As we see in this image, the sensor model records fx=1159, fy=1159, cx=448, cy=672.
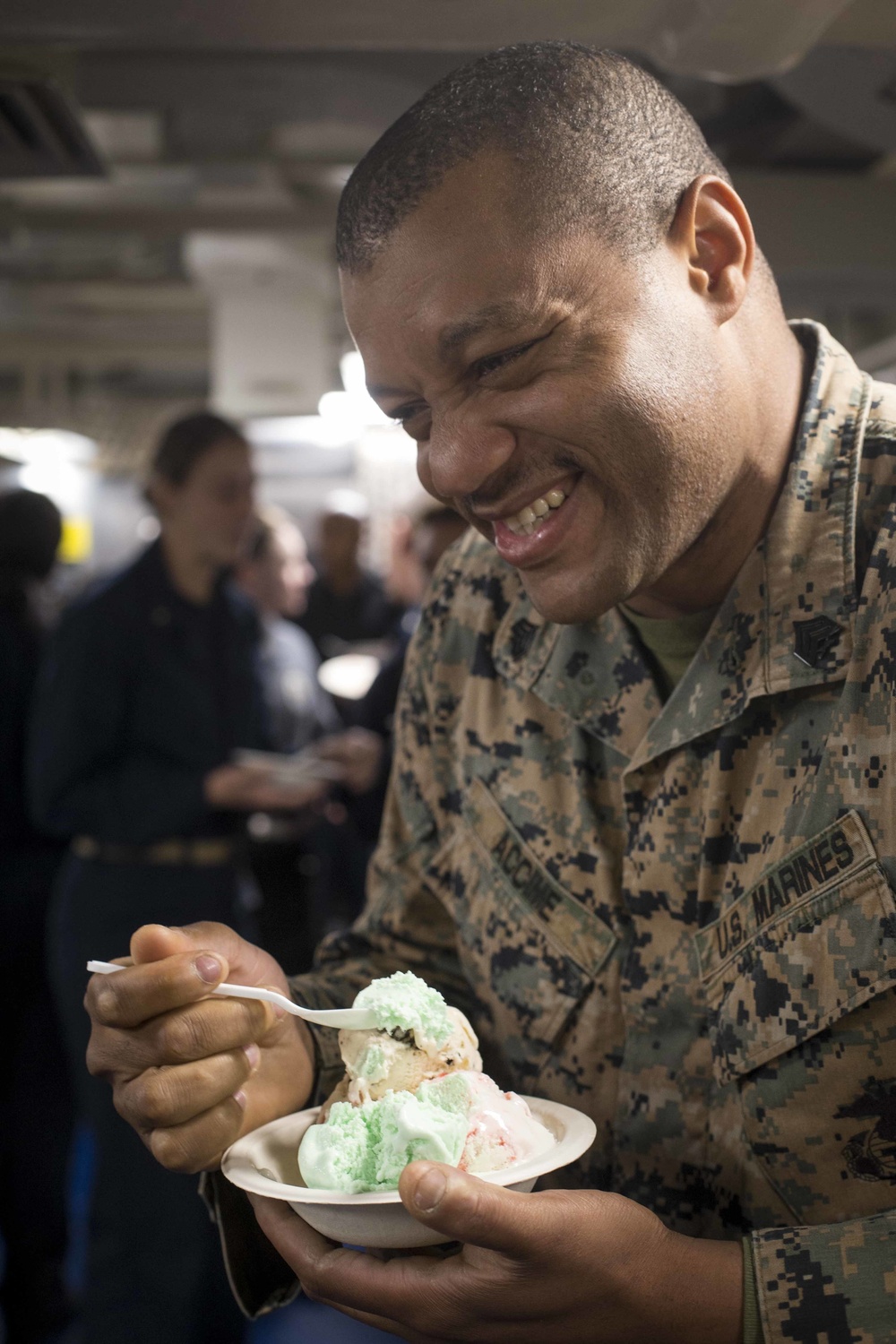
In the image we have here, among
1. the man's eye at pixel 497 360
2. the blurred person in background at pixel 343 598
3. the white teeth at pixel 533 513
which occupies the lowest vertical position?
the white teeth at pixel 533 513

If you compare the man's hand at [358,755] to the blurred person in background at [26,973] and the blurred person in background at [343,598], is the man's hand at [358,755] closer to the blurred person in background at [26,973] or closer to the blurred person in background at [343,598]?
the blurred person in background at [26,973]

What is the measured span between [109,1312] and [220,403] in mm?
4152

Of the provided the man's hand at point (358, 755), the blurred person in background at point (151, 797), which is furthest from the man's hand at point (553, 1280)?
the man's hand at point (358, 755)

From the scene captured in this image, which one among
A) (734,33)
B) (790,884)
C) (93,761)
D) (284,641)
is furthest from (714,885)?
(284,641)

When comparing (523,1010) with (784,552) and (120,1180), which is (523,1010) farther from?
(120,1180)

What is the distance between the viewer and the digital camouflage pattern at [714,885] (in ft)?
3.59

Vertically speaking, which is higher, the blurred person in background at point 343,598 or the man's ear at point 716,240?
the blurred person in background at point 343,598

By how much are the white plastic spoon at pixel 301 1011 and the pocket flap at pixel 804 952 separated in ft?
1.20

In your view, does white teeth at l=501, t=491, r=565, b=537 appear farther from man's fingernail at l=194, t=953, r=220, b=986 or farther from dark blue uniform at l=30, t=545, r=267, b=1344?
dark blue uniform at l=30, t=545, r=267, b=1344

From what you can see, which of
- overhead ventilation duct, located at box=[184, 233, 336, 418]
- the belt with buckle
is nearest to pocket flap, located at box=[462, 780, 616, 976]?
the belt with buckle

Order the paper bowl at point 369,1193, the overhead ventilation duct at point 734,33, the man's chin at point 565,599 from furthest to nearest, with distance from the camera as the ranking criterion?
the overhead ventilation duct at point 734,33 < the man's chin at point 565,599 < the paper bowl at point 369,1193

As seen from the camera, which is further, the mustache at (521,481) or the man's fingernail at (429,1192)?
the mustache at (521,481)

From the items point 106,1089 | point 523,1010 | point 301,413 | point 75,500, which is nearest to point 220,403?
point 301,413

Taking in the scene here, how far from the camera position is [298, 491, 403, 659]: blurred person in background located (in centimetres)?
598
